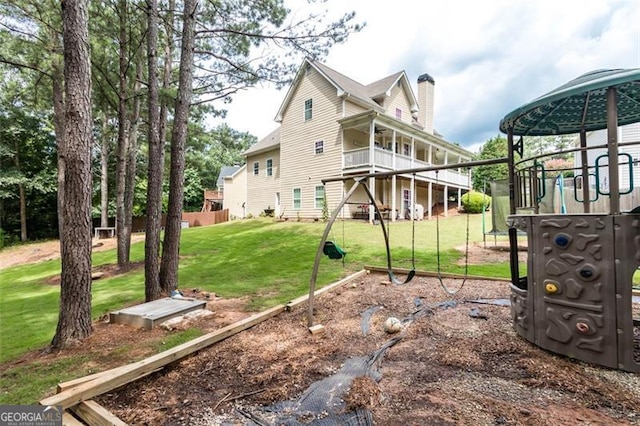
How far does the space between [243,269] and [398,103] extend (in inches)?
618

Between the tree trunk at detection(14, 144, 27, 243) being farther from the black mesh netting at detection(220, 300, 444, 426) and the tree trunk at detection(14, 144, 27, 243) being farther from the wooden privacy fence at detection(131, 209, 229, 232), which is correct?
the black mesh netting at detection(220, 300, 444, 426)

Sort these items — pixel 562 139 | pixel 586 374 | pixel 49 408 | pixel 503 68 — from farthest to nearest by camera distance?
pixel 562 139, pixel 503 68, pixel 586 374, pixel 49 408

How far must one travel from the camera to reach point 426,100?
71.8 ft

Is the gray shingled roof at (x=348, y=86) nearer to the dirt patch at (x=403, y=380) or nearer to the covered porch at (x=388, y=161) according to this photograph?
the covered porch at (x=388, y=161)

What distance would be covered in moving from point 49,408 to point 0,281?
11.4 meters

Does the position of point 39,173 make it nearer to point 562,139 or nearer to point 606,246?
point 606,246

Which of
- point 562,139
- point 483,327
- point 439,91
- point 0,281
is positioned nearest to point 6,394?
point 483,327

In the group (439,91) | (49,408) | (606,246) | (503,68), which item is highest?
(439,91)

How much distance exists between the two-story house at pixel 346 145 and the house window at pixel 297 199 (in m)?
0.06

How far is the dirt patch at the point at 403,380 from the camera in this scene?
2.22 metres

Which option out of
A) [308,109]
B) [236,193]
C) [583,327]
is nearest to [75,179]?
[583,327]

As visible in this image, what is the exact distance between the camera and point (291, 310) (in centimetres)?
474

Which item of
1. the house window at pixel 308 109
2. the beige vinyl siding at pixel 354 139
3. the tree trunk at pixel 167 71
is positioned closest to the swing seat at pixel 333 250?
the tree trunk at pixel 167 71

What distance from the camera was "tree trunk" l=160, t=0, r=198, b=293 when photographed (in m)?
5.87
